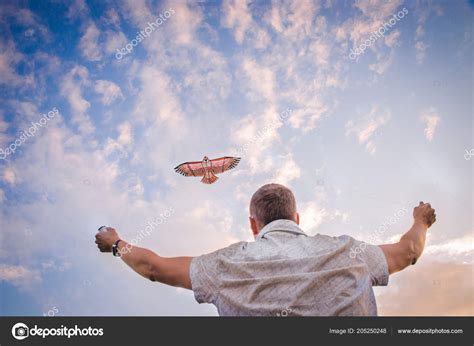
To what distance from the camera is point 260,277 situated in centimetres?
242

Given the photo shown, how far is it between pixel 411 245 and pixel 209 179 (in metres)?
10.7

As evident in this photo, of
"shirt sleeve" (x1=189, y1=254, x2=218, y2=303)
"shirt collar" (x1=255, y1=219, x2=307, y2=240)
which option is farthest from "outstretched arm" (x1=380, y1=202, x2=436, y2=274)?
"shirt sleeve" (x1=189, y1=254, x2=218, y2=303)

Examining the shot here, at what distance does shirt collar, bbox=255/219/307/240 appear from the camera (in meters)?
2.81

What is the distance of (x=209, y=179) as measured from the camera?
13.2 meters

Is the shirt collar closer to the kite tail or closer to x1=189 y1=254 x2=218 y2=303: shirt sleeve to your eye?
x1=189 y1=254 x2=218 y2=303: shirt sleeve

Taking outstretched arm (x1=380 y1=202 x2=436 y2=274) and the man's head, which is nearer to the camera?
outstretched arm (x1=380 y1=202 x2=436 y2=274)

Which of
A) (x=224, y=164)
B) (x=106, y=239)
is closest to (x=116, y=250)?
(x=106, y=239)

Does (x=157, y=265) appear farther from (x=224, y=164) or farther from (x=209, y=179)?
(x=224, y=164)

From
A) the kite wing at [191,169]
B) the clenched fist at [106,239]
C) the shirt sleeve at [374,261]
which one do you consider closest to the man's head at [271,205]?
the shirt sleeve at [374,261]

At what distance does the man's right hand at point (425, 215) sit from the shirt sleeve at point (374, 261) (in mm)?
793
